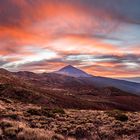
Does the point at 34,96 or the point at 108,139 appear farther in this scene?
the point at 34,96

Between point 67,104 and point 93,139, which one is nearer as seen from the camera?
point 93,139

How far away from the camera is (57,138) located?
1445 centimetres

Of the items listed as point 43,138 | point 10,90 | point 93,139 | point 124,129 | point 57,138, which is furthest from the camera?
point 10,90

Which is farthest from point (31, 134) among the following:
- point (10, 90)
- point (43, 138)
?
point (10, 90)

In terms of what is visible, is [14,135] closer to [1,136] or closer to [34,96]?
[1,136]

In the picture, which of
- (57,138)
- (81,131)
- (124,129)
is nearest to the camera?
(57,138)

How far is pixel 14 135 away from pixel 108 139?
539cm

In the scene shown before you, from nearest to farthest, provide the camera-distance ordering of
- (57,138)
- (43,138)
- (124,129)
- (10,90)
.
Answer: (43,138), (57,138), (124,129), (10,90)

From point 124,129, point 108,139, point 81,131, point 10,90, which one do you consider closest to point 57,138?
point 108,139

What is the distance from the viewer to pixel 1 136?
13758 millimetres

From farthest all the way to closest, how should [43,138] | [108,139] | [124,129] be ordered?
[124,129], [108,139], [43,138]

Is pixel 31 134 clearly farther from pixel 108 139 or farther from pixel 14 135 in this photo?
pixel 108 139

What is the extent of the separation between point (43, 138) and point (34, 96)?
209ft

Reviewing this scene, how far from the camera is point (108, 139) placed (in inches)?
674
